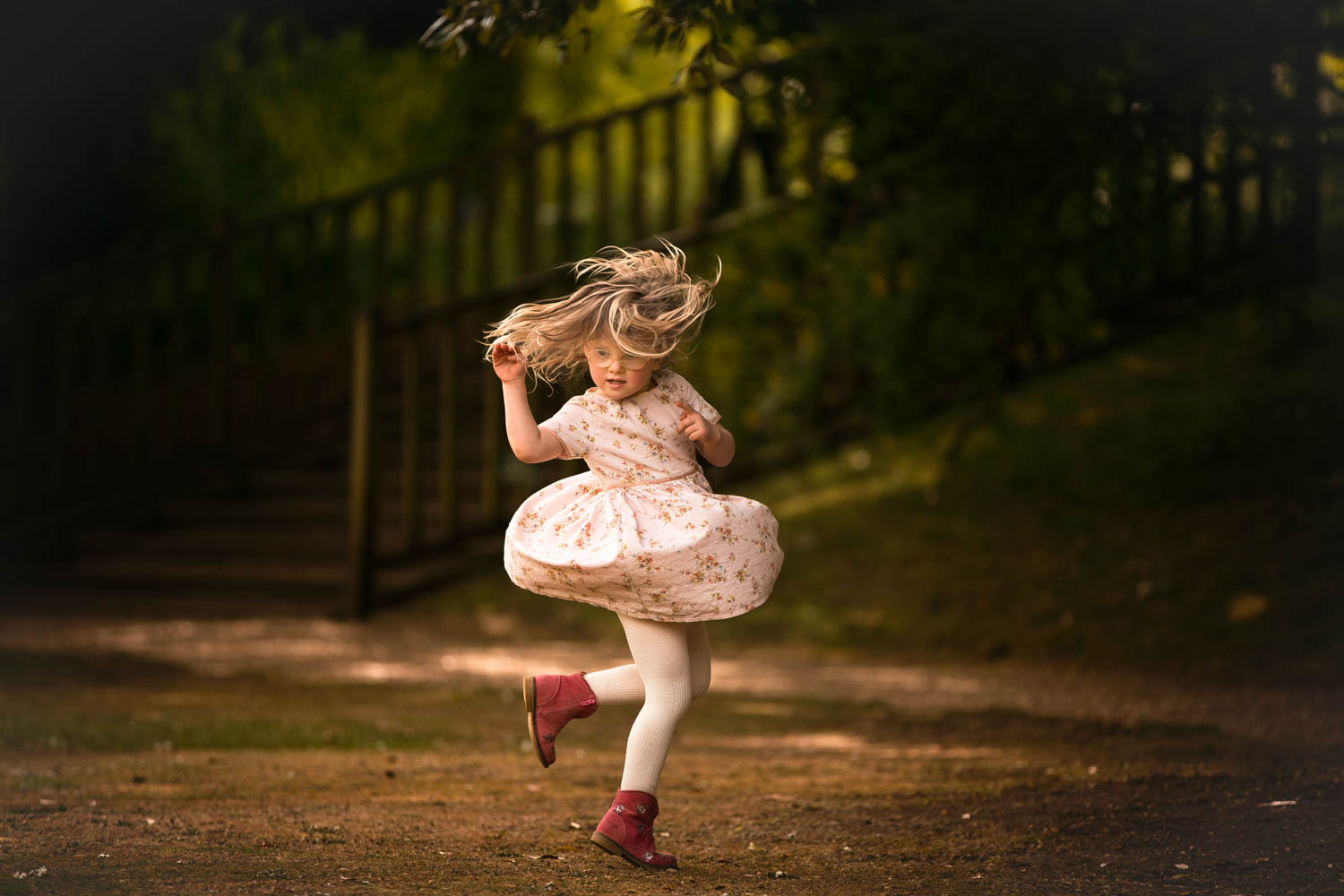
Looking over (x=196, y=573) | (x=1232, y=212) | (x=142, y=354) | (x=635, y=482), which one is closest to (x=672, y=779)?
(x=635, y=482)

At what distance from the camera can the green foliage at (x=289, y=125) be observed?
1481cm

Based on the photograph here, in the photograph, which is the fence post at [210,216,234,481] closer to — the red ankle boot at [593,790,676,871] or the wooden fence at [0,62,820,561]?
the wooden fence at [0,62,820,561]

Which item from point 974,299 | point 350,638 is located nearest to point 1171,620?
point 974,299

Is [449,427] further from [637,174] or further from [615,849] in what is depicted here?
[615,849]

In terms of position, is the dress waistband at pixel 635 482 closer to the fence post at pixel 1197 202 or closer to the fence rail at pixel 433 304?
the fence rail at pixel 433 304

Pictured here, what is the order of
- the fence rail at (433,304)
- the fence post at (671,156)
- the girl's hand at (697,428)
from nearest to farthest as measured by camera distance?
the girl's hand at (697,428) < the fence rail at (433,304) < the fence post at (671,156)

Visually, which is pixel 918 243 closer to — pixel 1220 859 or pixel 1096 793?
pixel 1096 793

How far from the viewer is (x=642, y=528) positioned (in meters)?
3.24

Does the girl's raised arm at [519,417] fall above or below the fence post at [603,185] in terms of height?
below

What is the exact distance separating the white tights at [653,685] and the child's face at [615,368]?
1.80 feet

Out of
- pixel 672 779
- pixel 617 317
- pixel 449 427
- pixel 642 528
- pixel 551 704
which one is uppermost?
pixel 449 427

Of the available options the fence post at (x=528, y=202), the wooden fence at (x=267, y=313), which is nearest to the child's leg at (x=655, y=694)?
the wooden fence at (x=267, y=313)

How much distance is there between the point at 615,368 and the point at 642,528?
1.26 ft

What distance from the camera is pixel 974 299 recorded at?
712 cm
